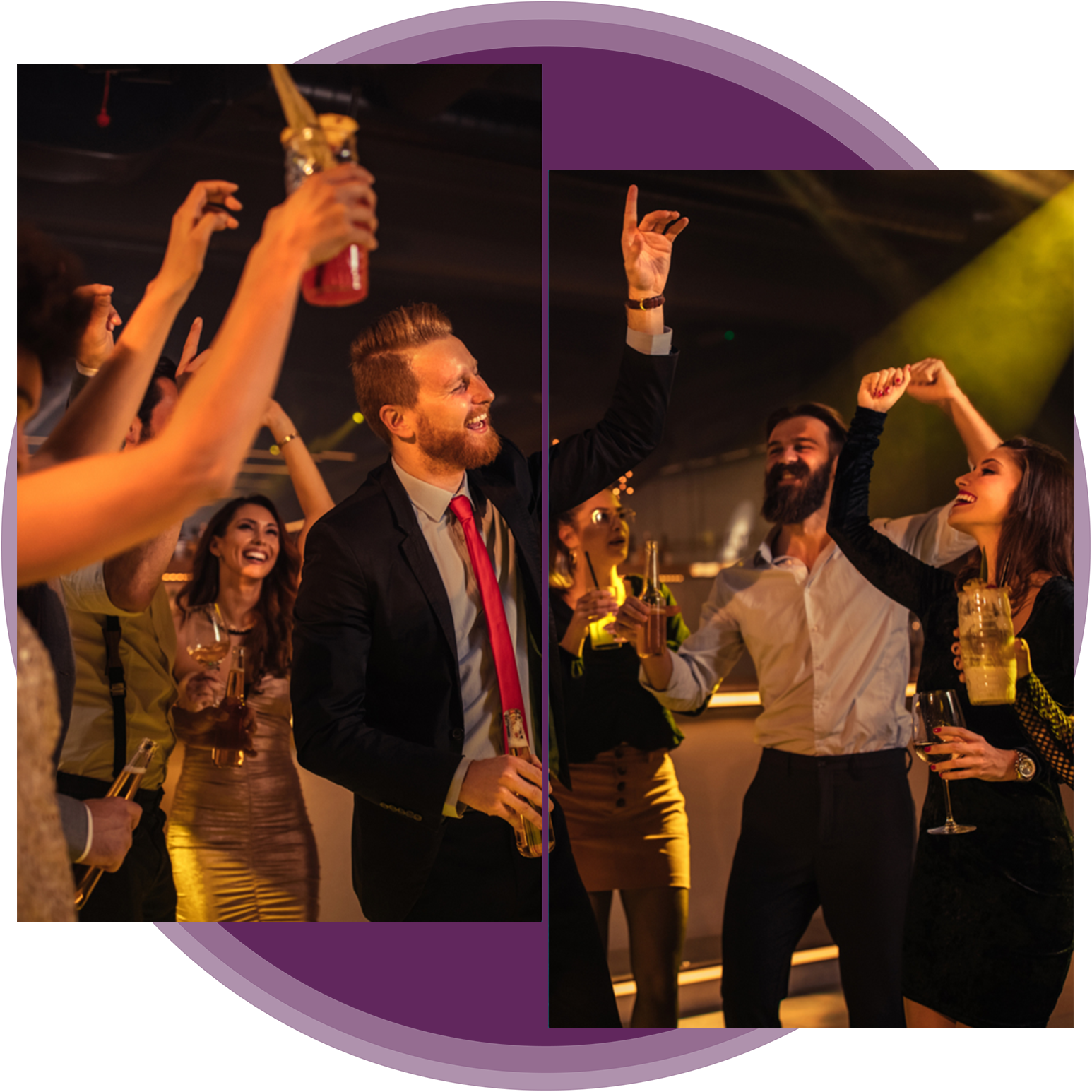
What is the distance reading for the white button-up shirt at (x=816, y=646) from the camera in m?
2.63

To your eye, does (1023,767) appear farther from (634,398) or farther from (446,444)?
(446,444)

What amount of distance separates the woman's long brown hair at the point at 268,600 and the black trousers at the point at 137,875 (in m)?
0.42

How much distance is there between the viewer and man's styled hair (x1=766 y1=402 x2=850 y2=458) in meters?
2.70

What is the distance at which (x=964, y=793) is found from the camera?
2592 mm

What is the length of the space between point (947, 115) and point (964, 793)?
1826 millimetres

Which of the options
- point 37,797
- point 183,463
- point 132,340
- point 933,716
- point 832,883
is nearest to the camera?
point 183,463

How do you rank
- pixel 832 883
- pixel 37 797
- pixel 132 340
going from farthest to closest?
pixel 832 883
pixel 132 340
pixel 37 797

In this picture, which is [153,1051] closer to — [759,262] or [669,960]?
[669,960]

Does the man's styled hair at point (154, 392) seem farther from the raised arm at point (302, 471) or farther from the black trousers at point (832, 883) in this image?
the black trousers at point (832, 883)

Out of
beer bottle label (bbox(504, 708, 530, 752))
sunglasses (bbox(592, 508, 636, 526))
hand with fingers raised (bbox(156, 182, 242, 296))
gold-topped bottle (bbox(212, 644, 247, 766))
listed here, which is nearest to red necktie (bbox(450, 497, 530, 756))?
beer bottle label (bbox(504, 708, 530, 752))

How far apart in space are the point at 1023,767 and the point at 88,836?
2393mm

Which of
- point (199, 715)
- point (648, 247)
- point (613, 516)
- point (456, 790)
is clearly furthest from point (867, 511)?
point (199, 715)

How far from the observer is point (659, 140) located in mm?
2709

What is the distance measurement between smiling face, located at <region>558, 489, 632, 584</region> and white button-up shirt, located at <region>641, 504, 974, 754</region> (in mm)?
286
